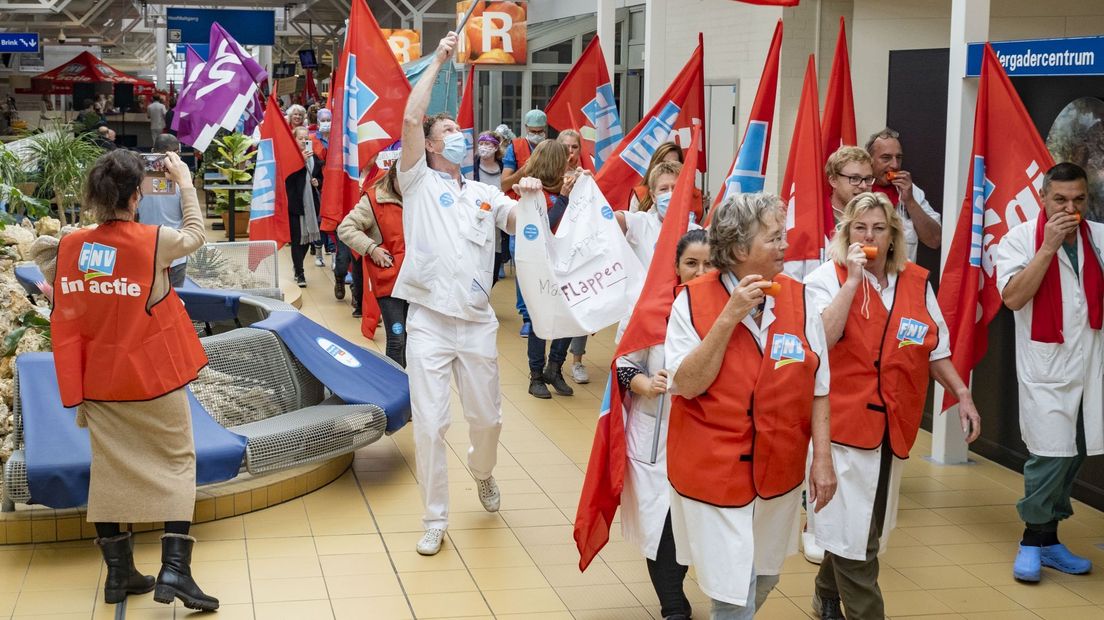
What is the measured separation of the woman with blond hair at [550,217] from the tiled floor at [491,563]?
2134mm

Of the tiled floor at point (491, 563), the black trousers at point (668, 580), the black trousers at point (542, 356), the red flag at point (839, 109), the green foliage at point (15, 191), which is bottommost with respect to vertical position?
the tiled floor at point (491, 563)

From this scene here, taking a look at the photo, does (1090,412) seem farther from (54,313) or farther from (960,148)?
(54,313)

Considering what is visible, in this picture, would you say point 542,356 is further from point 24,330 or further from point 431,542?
point 24,330

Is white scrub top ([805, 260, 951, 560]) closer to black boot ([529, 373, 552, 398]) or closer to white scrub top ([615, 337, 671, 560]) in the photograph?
white scrub top ([615, 337, 671, 560])

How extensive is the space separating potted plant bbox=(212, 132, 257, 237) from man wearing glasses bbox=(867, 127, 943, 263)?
46.2 ft

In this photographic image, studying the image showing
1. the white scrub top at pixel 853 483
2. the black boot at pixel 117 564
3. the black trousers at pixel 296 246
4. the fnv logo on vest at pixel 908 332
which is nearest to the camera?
the white scrub top at pixel 853 483

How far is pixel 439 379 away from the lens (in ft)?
20.9

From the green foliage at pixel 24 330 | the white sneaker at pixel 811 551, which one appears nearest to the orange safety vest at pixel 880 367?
the white sneaker at pixel 811 551

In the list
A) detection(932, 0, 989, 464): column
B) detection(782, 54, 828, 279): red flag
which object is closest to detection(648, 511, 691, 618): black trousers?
detection(782, 54, 828, 279): red flag

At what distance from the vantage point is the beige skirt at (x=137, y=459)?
5465 millimetres

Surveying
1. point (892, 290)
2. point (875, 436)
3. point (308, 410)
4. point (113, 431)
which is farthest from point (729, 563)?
point (308, 410)

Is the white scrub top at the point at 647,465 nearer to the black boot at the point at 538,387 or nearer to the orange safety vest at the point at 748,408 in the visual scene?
the orange safety vest at the point at 748,408

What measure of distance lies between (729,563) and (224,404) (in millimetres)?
3882

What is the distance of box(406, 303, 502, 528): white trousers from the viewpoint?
6340 millimetres
